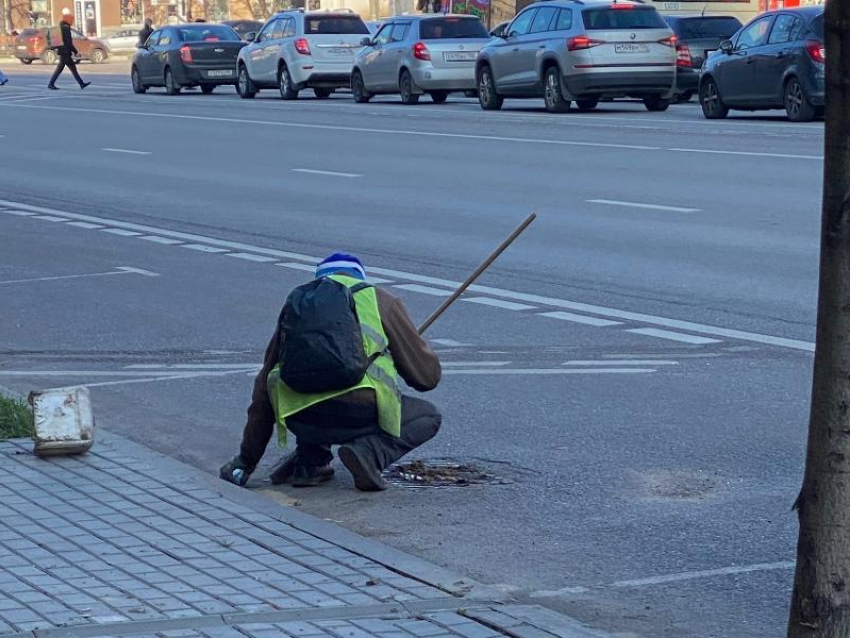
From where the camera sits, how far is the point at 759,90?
24766 mm

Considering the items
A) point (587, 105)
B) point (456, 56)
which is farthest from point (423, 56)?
point (587, 105)

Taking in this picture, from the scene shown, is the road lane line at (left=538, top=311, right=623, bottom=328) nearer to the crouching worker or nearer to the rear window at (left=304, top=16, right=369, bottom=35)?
the crouching worker

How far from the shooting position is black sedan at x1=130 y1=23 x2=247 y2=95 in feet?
137

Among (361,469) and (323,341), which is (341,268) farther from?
(361,469)

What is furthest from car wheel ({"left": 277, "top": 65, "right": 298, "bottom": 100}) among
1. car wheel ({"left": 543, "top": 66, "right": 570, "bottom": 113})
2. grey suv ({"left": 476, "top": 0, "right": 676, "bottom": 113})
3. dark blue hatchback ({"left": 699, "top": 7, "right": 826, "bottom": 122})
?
dark blue hatchback ({"left": 699, "top": 7, "right": 826, "bottom": 122})

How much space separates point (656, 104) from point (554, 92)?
1.96m

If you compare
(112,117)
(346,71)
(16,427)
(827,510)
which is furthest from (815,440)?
(346,71)

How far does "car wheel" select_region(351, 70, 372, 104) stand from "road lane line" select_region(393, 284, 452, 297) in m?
23.4

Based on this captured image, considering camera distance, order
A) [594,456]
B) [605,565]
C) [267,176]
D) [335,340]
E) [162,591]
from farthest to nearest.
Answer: [267,176] < [594,456] < [335,340] < [605,565] < [162,591]

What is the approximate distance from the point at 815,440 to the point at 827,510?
0.18m

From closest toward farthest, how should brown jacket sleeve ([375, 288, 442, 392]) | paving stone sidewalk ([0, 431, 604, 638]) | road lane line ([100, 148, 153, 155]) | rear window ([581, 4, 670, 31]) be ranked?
paving stone sidewalk ([0, 431, 604, 638]) < brown jacket sleeve ([375, 288, 442, 392]) < road lane line ([100, 148, 153, 155]) < rear window ([581, 4, 670, 31])

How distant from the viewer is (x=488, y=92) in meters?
30.5

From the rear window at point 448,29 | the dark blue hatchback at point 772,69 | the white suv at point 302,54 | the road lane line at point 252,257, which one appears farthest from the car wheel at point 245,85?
the road lane line at point 252,257

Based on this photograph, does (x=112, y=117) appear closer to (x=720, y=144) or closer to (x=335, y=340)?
(x=720, y=144)
